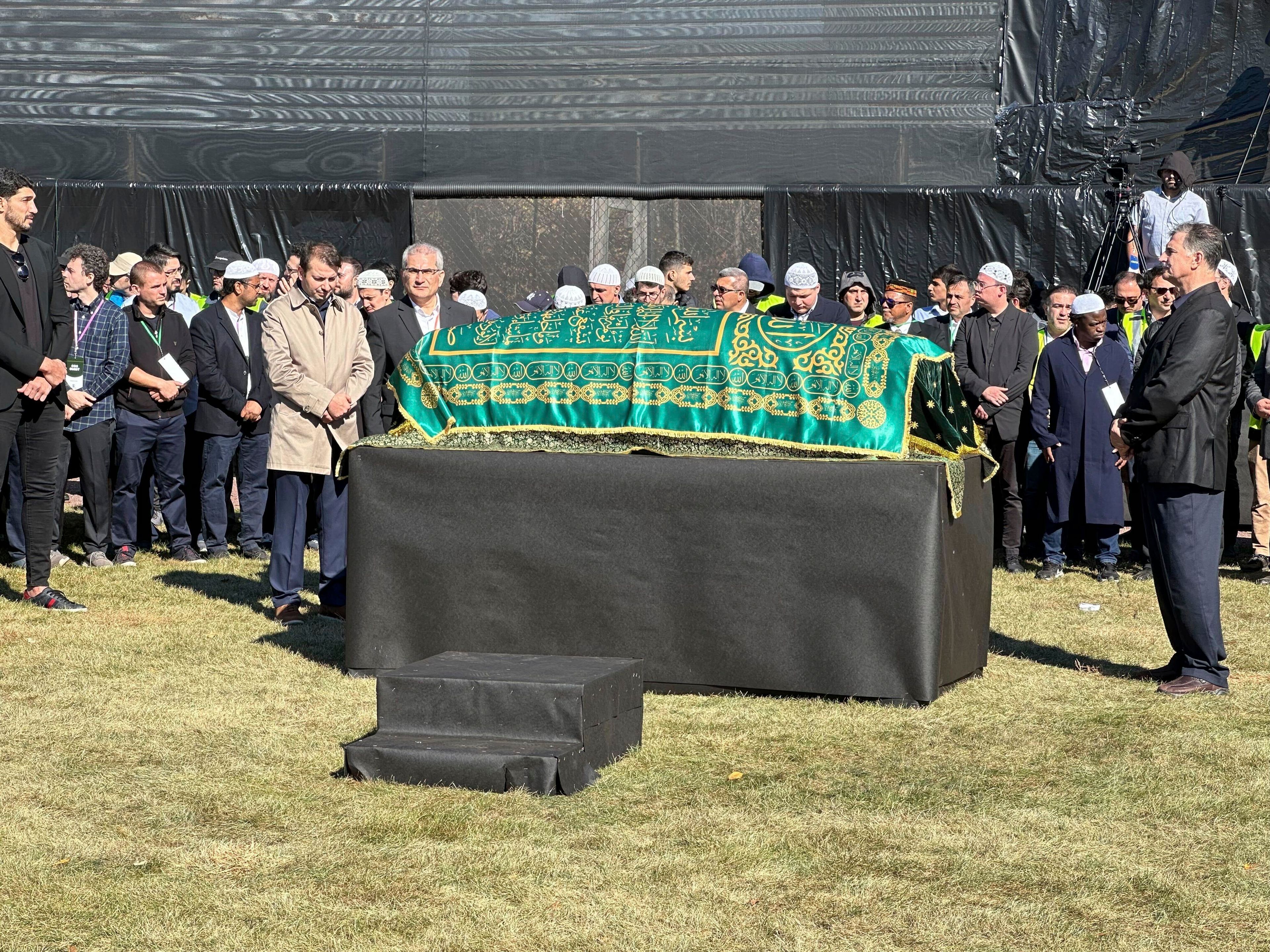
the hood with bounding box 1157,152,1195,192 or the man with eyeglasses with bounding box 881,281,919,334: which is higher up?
the hood with bounding box 1157,152,1195,192

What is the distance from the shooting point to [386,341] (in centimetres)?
866

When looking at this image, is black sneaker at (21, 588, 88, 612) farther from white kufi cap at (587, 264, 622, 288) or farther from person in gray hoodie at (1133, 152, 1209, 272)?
person in gray hoodie at (1133, 152, 1209, 272)

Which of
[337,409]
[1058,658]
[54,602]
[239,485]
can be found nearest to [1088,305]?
[1058,658]

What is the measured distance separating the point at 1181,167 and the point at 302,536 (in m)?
9.42

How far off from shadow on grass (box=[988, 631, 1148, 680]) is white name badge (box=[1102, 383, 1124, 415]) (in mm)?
2750

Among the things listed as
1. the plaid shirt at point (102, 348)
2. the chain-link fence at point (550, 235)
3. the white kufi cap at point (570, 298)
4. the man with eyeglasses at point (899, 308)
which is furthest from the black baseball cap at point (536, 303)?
the plaid shirt at point (102, 348)

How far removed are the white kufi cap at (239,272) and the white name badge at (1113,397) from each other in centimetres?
572

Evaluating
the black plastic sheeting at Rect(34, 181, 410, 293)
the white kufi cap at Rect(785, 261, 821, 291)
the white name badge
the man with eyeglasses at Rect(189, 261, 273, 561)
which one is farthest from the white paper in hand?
the white name badge

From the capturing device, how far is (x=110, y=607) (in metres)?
9.02

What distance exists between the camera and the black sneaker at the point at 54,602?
29.1 ft

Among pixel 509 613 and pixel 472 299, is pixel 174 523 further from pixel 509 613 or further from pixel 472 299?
pixel 509 613

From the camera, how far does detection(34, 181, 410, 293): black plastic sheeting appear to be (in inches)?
633

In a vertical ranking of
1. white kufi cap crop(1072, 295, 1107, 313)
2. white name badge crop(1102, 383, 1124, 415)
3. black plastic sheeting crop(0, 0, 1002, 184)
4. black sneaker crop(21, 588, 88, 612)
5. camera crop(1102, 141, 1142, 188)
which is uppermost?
black plastic sheeting crop(0, 0, 1002, 184)

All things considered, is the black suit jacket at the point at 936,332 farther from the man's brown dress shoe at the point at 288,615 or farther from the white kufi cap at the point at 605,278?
the man's brown dress shoe at the point at 288,615
